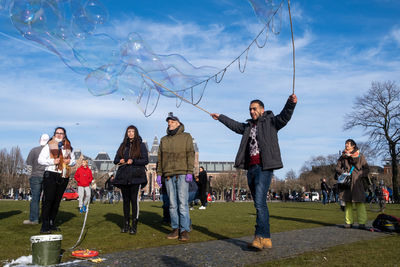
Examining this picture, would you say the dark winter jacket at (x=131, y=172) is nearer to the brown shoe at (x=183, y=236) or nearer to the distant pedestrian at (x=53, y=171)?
the distant pedestrian at (x=53, y=171)

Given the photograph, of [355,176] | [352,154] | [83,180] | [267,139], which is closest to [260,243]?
[267,139]

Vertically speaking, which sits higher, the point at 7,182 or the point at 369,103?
the point at 369,103

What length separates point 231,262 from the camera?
4504mm

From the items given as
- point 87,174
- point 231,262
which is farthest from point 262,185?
point 87,174

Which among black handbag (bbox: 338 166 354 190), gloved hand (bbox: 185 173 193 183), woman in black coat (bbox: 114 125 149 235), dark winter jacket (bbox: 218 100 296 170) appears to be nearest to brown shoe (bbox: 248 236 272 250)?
dark winter jacket (bbox: 218 100 296 170)

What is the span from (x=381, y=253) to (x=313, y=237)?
170cm

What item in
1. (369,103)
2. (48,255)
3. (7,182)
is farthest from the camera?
(7,182)

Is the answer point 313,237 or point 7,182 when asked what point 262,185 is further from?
point 7,182

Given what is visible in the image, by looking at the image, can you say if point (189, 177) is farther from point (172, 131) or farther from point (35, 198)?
point (35, 198)

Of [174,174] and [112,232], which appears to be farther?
[112,232]

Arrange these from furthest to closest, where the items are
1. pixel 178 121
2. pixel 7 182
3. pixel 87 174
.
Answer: pixel 7 182, pixel 87 174, pixel 178 121

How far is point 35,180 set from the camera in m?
9.02

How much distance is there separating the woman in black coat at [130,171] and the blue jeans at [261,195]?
8.44 feet

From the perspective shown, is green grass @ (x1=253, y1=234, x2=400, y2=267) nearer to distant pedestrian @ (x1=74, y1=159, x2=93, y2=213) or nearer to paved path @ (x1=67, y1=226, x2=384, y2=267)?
paved path @ (x1=67, y1=226, x2=384, y2=267)
